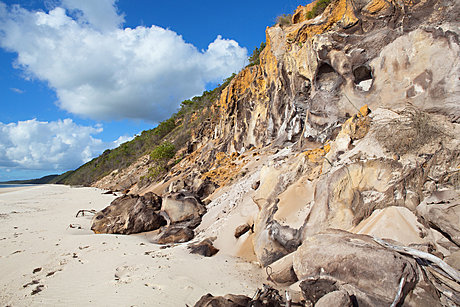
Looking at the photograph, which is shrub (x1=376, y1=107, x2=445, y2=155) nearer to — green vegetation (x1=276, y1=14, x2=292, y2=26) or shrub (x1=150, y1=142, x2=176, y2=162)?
green vegetation (x1=276, y1=14, x2=292, y2=26)

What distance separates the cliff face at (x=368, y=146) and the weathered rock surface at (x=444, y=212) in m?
0.04

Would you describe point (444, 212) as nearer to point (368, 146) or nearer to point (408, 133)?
point (408, 133)

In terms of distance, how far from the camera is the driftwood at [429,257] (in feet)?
10.8

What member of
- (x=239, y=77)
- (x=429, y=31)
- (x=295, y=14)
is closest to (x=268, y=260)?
(x=429, y=31)

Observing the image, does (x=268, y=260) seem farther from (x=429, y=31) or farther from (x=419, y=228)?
(x=429, y=31)

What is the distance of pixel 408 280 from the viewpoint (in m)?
3.40

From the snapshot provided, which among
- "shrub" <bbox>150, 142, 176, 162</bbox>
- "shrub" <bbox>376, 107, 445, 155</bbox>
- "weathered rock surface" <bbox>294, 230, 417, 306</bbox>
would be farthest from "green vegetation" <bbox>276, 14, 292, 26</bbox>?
"shrub" <bbox>150, 142, 176, 162</bbox>

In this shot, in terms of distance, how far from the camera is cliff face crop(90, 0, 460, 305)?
4.96m

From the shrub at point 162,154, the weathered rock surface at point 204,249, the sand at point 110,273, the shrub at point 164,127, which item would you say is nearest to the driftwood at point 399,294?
the sand at point 110,273

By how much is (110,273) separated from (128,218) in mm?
5025

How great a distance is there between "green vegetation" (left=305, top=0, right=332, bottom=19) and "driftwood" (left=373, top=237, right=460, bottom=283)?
15290mm

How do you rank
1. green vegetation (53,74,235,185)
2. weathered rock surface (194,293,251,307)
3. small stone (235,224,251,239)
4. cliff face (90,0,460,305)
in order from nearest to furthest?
weathered rock surface (194,293,251,307), cliff face (90,0,460,305), small stone (235,224,251,239), green vegetation (53,74,235,185)

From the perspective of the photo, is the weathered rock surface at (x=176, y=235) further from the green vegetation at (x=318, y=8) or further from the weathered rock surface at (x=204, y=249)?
the green vegetation at (x=318, y=8)

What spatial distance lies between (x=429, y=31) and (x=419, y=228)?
18.3 feet
